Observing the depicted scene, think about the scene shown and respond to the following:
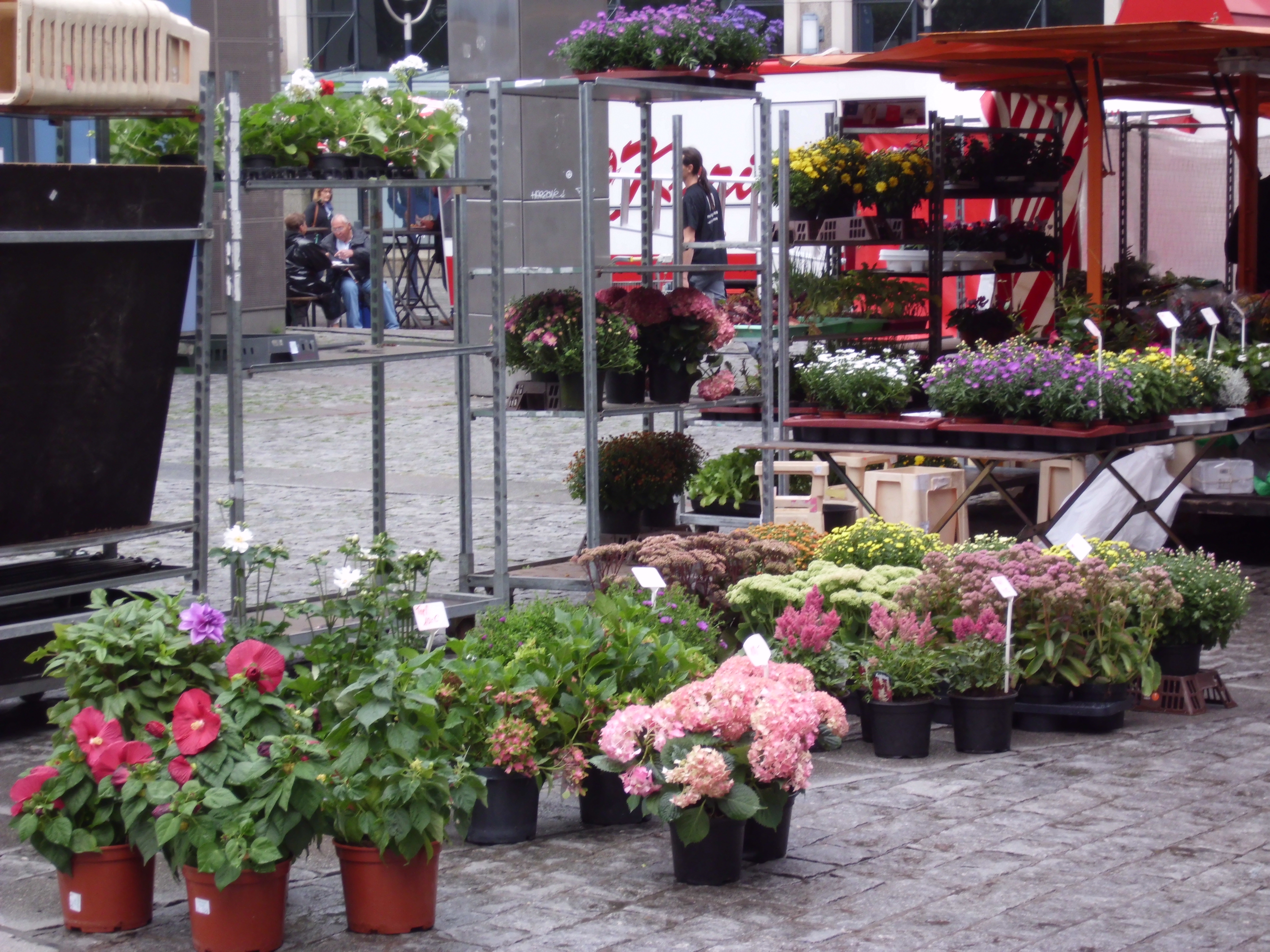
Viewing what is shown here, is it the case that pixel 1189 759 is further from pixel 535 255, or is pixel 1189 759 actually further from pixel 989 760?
pixel 535 255

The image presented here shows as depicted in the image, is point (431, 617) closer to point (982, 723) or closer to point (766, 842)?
point (766, 842)

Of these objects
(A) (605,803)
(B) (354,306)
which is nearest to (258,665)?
(A) (605,803)

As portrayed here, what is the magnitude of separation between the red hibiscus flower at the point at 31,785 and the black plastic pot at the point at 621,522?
13.8 feet

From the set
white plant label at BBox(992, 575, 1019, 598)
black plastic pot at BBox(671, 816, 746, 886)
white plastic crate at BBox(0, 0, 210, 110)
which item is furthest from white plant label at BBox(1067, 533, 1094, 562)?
white plastic crate at BBox(0, 0, 210, 110)

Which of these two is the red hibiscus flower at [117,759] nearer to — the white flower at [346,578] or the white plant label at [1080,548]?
the white flower at [346,578]

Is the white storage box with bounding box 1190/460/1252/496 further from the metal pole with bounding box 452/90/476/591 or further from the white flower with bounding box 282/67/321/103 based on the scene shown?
the white flower with bounding box 282/67/321/103

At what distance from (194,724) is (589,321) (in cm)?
366

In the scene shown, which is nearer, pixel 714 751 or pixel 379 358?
pixel 714 751

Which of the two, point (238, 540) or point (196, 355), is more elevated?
point (196, 355)

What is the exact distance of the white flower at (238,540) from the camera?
15.9 ft

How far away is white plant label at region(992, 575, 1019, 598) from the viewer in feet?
17.9

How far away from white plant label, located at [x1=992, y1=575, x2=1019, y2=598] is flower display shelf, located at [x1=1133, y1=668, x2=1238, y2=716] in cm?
89

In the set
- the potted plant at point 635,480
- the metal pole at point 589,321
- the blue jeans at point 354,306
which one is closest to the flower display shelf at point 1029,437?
the potted plant at point 635,480

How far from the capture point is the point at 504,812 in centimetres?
470
